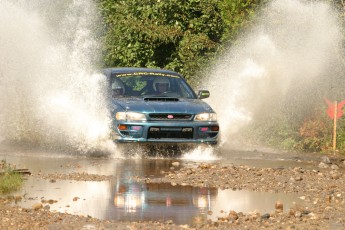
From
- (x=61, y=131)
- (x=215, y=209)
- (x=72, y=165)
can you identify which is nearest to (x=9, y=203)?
(x=215, y=209)

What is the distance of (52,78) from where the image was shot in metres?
22.8

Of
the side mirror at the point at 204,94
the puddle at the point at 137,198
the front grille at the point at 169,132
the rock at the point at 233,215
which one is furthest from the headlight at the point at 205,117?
the rock at the point at 233,215

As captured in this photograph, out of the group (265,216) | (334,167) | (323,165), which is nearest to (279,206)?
(265,216)

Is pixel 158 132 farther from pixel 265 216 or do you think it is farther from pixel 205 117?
pixel 265 216

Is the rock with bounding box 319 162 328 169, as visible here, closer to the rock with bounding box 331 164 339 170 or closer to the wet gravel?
the wet gravel

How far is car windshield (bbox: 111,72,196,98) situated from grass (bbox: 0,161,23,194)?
5119 millimetres

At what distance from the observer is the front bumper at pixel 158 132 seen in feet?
58.5

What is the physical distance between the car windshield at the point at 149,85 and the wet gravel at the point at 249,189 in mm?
2882

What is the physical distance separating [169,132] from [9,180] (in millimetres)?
5175

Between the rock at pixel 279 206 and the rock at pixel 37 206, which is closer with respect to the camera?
the rock at pixel 37 206

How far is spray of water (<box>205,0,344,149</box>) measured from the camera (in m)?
22.6

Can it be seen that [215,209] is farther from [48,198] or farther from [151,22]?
[151,22]

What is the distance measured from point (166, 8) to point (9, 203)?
1533cm

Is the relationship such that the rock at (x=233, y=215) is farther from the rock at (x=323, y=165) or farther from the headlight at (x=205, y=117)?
the headlight at (x=205, y=117)
